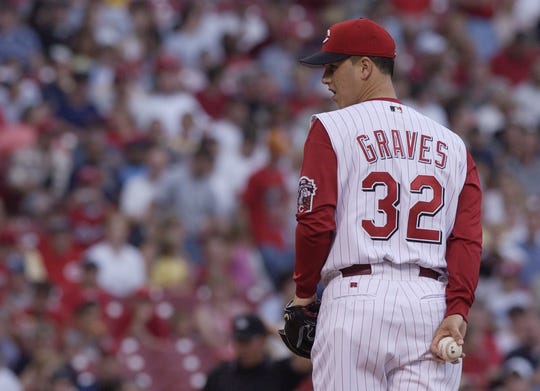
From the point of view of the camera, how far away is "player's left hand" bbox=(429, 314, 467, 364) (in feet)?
14.6

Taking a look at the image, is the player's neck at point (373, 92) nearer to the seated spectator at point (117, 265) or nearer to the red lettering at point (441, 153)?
the red lettering at point (441, 153)

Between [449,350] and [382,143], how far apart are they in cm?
80

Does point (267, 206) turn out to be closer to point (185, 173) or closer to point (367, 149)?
point (185, 173)

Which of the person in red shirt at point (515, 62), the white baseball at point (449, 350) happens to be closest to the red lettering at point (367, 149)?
the white baseball at point (449, 350)

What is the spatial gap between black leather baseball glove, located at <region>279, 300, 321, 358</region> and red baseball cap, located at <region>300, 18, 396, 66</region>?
923mm

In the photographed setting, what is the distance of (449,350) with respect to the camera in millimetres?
4383

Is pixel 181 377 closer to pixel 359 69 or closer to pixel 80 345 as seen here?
pixel 80 345

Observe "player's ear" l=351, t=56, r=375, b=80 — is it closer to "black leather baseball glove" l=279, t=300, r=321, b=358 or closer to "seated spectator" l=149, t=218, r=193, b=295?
"black leather baseball glove" l=279, t=300, r=321, b=358

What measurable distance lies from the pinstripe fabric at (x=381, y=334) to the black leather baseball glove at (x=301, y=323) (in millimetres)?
97

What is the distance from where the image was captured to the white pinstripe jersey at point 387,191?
4496 millimetres

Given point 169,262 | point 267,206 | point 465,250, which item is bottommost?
point 169,262

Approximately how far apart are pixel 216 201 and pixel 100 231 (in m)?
1.41

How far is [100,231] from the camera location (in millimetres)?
11305

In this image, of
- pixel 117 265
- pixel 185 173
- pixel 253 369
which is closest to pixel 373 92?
pixel 253 369
